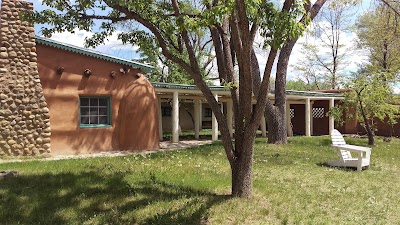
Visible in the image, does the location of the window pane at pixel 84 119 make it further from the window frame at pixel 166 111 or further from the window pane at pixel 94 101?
the window frame at pixel 166 111

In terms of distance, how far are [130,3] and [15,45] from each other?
7.06 metres

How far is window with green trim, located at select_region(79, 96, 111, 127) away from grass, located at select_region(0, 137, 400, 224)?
142 inches

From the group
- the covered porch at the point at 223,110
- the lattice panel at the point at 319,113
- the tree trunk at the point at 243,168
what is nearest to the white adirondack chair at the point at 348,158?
the tree trunk at the point at 243,168

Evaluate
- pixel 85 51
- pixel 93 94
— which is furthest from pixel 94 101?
pixel 85 51

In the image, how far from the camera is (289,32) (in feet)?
14.3

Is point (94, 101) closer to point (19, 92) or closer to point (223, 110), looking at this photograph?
point (19, 92)

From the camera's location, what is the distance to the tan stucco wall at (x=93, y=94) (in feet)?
39.0

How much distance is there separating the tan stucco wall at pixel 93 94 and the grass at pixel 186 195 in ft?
10.3

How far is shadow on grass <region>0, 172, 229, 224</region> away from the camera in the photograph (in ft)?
16.5

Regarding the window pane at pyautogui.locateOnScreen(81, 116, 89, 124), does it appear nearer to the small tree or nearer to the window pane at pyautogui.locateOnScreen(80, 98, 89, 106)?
the window pane at pyautogui.locateOnScreen(80, 98, 89, 106)

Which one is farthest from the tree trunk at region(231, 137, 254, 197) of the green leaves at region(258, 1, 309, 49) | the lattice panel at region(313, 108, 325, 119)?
the lattice panel at region(313, 108, 325, 119)

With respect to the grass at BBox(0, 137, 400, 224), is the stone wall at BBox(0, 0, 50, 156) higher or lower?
higher

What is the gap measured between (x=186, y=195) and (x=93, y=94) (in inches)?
305

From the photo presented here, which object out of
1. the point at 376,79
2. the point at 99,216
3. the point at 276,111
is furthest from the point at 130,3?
the point at 376,79
